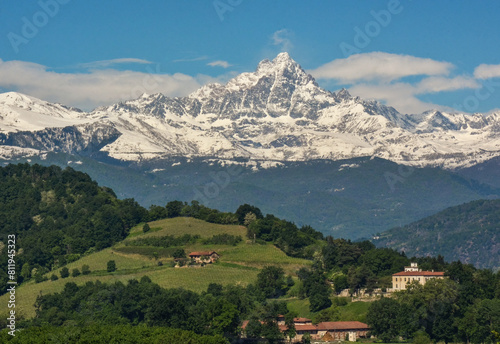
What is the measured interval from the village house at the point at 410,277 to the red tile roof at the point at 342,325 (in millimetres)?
21024

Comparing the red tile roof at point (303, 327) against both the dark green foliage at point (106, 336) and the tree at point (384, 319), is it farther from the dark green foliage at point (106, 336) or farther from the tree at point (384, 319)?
the dark green foliage at point (106, 336)

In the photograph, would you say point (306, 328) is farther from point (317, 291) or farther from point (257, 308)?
point (317, 291)

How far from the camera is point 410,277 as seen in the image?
186 meters

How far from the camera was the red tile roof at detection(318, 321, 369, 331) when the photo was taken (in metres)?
165

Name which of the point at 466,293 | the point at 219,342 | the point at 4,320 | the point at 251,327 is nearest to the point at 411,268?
the point at 466,293

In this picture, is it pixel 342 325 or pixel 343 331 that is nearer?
pixel 343 331

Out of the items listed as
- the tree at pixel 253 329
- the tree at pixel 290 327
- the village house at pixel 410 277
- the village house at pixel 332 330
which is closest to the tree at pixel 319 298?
the village house at pixel 410 277

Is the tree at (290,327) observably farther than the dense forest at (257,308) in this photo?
Yes

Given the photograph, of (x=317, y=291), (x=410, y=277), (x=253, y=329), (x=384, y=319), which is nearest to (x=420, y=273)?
(x=410, y=277)

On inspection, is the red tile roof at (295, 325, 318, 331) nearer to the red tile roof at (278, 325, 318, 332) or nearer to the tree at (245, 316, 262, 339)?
the red tile roof at (278, 325, 318, 332)

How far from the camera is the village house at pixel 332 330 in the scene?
164 meters

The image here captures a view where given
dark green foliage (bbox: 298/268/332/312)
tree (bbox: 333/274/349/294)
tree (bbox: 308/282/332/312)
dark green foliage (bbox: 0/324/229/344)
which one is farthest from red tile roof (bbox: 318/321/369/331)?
dark green foliage (bbox: 0/324/229/344)

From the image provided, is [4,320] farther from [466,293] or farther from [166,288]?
[466,293]

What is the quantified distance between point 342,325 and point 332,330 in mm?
2489
